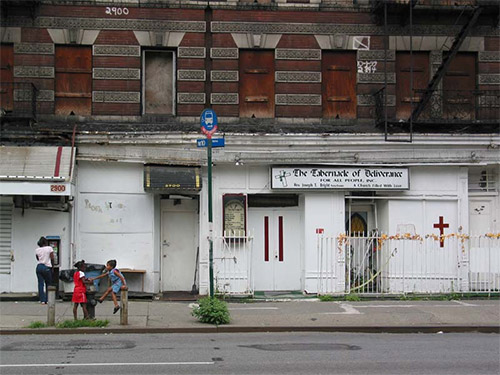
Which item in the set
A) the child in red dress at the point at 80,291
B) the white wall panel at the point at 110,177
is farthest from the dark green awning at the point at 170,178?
the child in red dress at the point at 80,291

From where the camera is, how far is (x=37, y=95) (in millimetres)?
16953

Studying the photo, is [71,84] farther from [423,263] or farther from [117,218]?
[423,263]

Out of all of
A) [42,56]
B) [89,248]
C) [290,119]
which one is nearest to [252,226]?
[290,119]

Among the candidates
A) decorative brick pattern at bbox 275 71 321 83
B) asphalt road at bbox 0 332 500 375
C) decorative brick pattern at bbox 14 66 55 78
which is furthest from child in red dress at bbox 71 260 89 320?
decorative brick pattern at bbox 275 71 321 83

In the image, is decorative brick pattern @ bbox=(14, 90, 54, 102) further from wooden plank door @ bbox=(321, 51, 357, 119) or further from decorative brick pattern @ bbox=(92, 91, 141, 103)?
wooden plank door @ bbox=(321, 51, 357, 119)

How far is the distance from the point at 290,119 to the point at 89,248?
6.22 metres

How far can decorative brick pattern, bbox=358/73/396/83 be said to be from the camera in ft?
58.1

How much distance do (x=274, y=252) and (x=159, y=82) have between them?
5521 mm

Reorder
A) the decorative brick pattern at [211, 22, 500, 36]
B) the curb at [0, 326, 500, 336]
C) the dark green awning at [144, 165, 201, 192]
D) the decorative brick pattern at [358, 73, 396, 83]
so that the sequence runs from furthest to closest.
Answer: the decorative brick pattern at [358, 73, 396, 83], the decorative brick pattern at [211, 22, 500, 36], the dark green awning at [144, 165, 201, 192], the curb at [0, 326, 500, 336]

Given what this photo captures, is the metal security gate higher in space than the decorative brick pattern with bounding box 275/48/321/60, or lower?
lower

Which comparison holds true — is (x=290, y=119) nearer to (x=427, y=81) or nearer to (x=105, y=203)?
(x=427, y=81)

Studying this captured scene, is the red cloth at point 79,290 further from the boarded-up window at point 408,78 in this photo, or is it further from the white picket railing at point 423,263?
the boarded-up window at point 408,78

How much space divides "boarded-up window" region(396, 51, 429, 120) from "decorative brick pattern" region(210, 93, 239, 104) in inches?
175

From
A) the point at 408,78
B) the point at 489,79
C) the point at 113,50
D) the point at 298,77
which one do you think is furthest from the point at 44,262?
the point at 489,79
